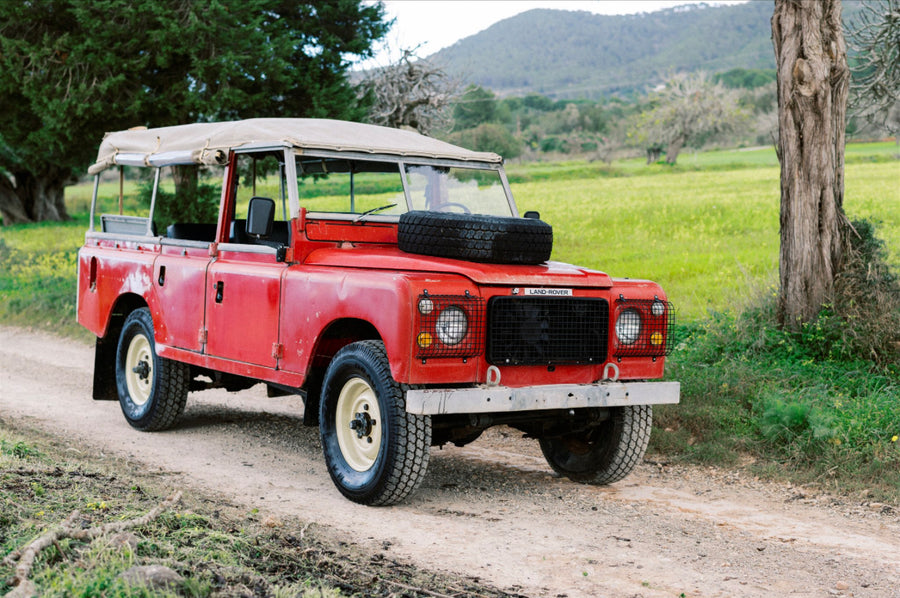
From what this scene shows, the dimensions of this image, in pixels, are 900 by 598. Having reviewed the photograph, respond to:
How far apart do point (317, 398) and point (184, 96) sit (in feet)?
36.6

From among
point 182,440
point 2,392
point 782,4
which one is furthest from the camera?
point 2,392

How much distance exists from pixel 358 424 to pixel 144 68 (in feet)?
41.2

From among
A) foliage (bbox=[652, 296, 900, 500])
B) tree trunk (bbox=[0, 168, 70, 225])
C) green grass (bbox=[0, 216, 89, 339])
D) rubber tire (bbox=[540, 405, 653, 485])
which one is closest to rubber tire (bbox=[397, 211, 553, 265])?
rubber tire (bbox=[540, 405, 653, 485])

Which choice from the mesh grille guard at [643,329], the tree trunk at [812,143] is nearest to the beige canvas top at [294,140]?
the mesh grille guard at [643,329]

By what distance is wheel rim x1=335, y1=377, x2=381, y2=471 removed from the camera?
6.06m

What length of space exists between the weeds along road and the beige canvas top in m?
2.39

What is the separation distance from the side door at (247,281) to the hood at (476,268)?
0.49 m

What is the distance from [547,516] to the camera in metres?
5.96

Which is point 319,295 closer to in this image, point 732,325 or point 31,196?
point 732,325

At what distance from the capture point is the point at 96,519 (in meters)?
4.76

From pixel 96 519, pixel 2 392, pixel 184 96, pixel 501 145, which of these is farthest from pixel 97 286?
pixel 501 145

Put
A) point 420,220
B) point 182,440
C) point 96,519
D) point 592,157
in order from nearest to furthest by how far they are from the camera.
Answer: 1. point 96,519
2. point 420,220
3. point 182,440
4. point 592,157

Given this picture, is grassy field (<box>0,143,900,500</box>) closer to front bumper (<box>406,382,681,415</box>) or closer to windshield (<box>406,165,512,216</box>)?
front bumper (<box>406,382,681,415</box>)

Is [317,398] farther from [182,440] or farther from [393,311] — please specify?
[182,440]
